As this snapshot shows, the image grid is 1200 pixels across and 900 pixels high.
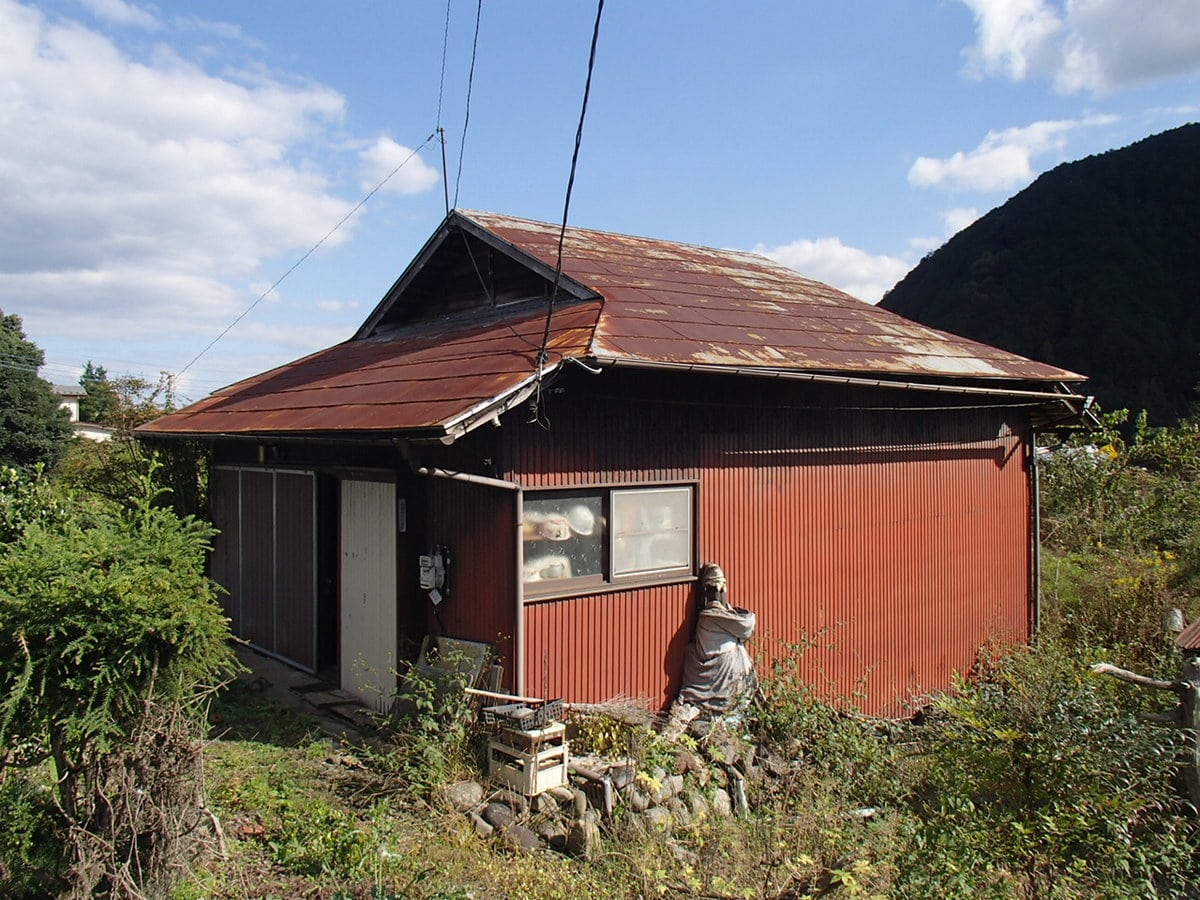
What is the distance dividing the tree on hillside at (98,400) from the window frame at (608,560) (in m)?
14.3

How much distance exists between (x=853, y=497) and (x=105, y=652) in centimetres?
714

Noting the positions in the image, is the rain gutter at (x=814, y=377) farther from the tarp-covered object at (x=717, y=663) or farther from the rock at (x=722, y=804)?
the rock at (x=722, y=804)

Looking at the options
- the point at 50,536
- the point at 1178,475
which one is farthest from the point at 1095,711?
the point at 1178,475

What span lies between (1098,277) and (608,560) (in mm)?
38514

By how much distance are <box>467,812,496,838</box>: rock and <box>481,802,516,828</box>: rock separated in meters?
0.04

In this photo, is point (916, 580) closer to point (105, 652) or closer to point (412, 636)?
point (412, 636)

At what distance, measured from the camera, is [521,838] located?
5398 mm

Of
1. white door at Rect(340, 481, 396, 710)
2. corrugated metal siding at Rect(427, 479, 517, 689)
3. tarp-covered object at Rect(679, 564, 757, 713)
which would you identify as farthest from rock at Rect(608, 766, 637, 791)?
white door at Rect(340, 481, 396, 710)

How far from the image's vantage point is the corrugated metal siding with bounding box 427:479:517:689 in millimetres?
6562

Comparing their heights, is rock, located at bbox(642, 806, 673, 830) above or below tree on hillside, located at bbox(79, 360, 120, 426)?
below

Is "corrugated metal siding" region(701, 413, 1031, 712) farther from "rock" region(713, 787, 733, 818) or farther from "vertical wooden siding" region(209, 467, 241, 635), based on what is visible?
"vertical wooden siding" region(209, 467, 241, 635)

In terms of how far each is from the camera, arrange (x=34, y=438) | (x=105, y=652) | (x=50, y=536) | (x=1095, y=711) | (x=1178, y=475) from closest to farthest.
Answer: (x=105, y=652) → (x=50, y=536) → (x=1095, y=711) → (x=1178, y=475) → (x=34, y=438)

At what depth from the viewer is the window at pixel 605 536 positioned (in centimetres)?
677

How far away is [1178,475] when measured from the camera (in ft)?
56.6
